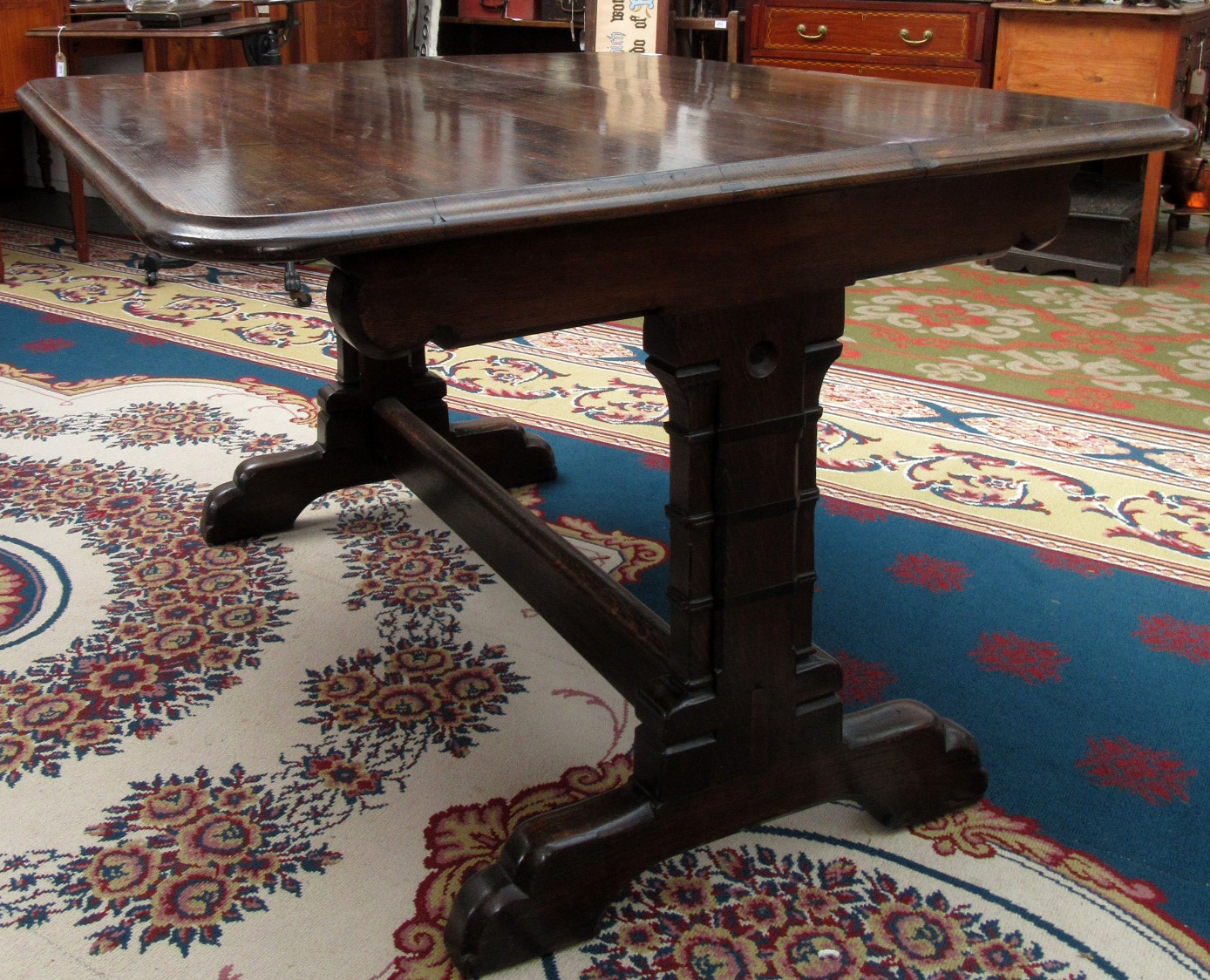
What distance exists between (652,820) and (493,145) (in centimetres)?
66

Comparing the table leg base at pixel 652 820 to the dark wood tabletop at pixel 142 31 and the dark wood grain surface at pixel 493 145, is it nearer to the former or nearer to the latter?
the dark wood grain surface at pixel 493 145

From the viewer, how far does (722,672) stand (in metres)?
1.17

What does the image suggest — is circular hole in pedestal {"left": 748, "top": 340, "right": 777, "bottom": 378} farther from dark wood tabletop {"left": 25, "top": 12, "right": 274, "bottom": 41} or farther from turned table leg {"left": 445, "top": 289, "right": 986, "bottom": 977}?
dark wood tabletop {"left": 25, "top": 12, "right": 274, "bottom": 41}

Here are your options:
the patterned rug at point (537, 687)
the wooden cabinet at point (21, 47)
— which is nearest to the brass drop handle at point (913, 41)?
the patterned rug at point (537, 687)

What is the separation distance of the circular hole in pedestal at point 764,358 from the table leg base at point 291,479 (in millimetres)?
1012

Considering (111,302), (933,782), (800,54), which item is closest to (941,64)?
(800,54)

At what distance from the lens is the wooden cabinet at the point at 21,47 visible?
3.48 meters

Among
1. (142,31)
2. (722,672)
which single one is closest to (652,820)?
(722,672)

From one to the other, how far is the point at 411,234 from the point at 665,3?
3.56 meters

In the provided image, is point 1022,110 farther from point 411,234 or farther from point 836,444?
point 836,444

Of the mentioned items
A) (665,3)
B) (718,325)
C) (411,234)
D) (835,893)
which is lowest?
(835,893)

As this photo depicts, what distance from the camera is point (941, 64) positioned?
3.73 metres

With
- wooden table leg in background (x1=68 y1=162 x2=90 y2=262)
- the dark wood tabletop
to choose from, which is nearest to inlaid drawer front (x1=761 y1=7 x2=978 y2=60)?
the dark wood tabletop

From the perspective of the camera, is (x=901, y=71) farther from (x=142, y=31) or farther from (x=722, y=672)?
(x=722, y=672)
